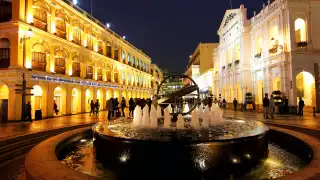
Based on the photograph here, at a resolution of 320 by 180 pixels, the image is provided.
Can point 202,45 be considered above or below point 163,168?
above

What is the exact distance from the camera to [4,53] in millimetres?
19484

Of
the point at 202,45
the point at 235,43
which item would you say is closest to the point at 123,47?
the point at 235,43

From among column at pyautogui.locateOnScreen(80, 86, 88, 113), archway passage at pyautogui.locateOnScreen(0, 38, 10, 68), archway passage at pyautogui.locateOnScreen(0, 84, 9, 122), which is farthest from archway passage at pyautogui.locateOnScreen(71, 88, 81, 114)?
archway passage at pyautogui.locateOnScreen(0, 38, 10, 68)

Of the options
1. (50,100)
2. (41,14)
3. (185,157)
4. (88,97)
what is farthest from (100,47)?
(185,157)

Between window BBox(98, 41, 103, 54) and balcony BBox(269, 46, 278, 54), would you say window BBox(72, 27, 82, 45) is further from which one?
balcony BBox(269, 46, 278, 54)

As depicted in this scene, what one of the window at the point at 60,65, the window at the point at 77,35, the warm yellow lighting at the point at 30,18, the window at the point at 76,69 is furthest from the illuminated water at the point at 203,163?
the window at the point at 77,35

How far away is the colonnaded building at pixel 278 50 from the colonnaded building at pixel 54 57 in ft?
67.5

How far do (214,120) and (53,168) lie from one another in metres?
7.39

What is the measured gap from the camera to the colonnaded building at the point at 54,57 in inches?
749

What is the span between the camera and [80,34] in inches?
1152

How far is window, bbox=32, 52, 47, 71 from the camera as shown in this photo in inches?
819

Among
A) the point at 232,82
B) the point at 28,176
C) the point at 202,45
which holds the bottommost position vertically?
the point at 28,176

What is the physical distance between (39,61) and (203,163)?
20923mm

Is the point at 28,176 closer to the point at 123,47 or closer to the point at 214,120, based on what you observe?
the point at 214,120
